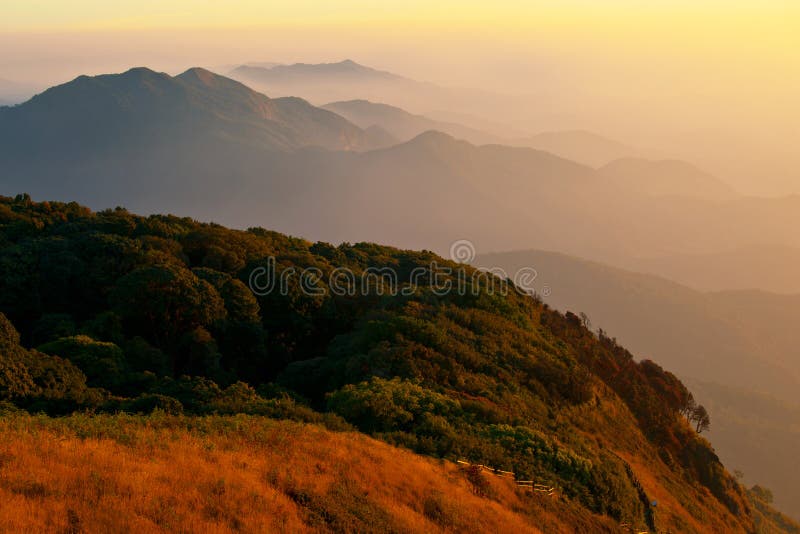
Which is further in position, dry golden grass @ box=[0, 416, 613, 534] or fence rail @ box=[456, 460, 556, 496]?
fence rail @ box=[456, 460, 556, 496]

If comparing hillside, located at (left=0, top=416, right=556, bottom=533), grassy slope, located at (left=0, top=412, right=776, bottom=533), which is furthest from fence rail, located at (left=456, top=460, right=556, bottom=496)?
hillside, located at (left=0, top=416, right=556, bottom=533)

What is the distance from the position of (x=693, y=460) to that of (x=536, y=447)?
23813mm

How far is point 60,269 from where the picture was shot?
35156 millimetres

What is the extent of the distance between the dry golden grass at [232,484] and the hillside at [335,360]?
90.6 inches

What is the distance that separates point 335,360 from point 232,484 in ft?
56.3

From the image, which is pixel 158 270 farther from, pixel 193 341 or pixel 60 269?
pixel 60 269

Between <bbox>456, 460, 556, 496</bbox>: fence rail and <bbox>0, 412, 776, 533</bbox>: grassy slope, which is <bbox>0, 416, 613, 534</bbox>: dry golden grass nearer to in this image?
<bbox>0, 412, 776, 533</bbox>: grassy slope

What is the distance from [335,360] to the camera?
30250mm

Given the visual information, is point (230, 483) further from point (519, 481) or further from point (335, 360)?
point (335, 360)

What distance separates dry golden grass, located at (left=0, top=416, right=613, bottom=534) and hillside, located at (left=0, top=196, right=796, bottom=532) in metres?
2.30

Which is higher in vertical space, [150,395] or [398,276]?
[398,276]

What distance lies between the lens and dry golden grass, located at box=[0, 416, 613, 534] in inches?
443

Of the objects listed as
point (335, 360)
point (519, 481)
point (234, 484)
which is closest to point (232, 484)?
point (234, 484)

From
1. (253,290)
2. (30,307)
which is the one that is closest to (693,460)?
(253,290)
